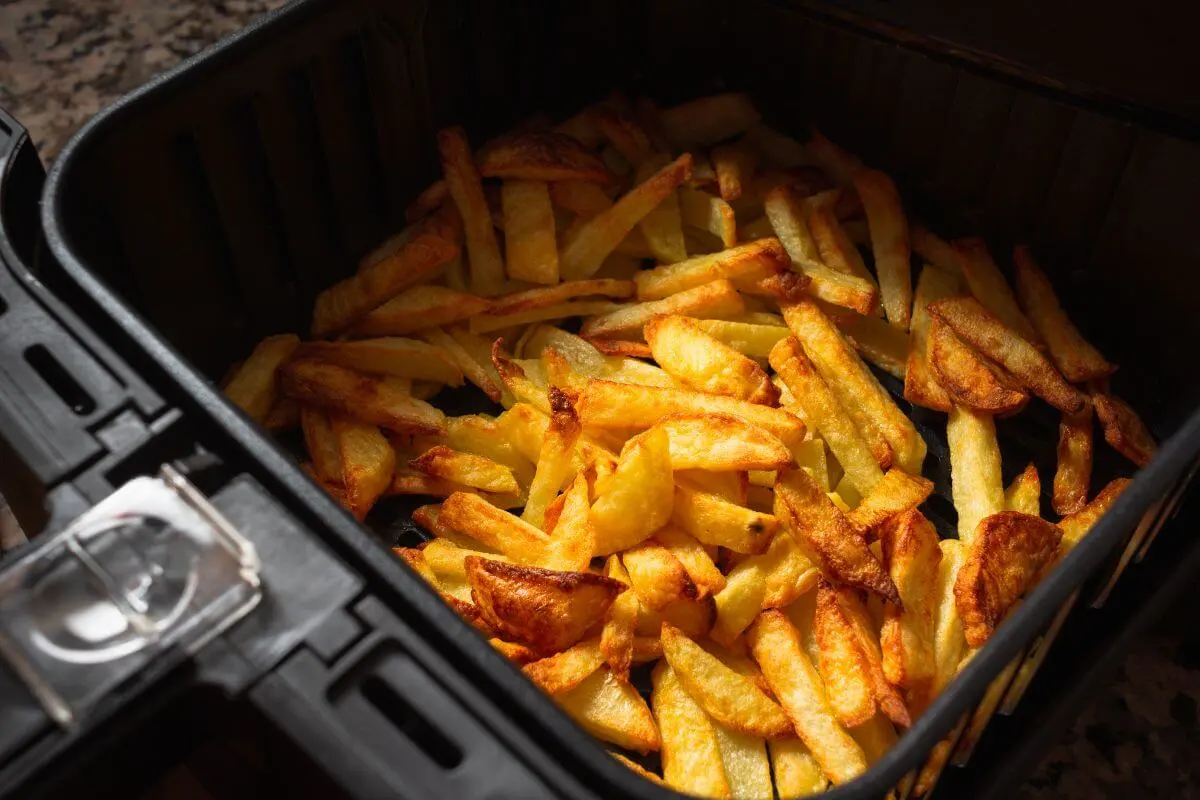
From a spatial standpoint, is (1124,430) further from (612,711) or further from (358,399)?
(358,399)

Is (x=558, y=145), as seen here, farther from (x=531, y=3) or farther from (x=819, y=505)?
(x=819, y=505)

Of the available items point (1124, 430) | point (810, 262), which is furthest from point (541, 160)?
point (1124, 430)

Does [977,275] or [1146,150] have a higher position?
[1146,150]

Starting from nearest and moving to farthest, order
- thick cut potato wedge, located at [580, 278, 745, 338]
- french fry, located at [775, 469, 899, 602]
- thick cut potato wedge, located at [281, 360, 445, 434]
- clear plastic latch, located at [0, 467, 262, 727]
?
clear plastic latch, located at [0, 467, 262, 727]
french fry, located at [775, 469, 899, 602]
thick cut potato wedge, located at [281, 360, 445, 434]
thick cut potato wedge, located at [580, 278, 745, 338]

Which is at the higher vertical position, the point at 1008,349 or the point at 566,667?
the point at 1008,349

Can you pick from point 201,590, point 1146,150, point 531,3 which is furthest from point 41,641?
point 1146,150

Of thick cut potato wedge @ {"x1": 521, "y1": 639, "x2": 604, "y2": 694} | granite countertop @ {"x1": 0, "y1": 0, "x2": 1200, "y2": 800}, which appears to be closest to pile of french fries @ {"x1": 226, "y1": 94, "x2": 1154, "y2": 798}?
thick cut potato wedge @ {"x1": 521, "y1": 639, "x2": 604, "y2": 694}

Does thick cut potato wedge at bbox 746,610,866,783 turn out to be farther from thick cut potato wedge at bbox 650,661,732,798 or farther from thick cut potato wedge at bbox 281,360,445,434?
thick cut potato wedge at bbox 281,360,445,434
